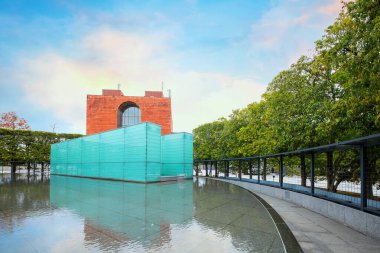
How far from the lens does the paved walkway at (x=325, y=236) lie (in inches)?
191

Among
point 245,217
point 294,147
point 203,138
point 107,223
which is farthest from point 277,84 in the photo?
point 203,138

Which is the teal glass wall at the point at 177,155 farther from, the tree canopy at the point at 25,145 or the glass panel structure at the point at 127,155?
the tree canopy at the point at 25,145

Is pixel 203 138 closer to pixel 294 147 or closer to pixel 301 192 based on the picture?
pixel 294 147

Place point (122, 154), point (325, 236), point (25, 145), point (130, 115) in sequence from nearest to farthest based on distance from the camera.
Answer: point (325, 236)
point (122, 154)
point (25, 145)
point (130, 115)

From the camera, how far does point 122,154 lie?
891 inches

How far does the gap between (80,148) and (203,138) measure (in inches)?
754

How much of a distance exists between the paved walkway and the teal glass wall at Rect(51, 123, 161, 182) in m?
14.9

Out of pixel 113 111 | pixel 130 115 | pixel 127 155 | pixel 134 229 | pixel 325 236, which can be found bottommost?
pixel 325 236

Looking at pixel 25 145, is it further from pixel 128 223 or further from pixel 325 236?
pixel 325 236

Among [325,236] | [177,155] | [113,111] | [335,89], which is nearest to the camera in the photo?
[325,236]

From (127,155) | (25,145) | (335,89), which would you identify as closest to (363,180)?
(335,89)

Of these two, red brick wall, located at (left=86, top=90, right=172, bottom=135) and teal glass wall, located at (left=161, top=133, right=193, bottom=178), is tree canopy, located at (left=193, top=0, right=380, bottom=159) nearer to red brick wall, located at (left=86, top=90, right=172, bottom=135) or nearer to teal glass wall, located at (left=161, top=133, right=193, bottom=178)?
teal glass wall, located at (left=161, top=133, right=193, bottom=178)

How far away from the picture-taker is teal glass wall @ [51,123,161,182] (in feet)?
67.7

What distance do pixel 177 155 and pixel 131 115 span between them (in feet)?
92.1
